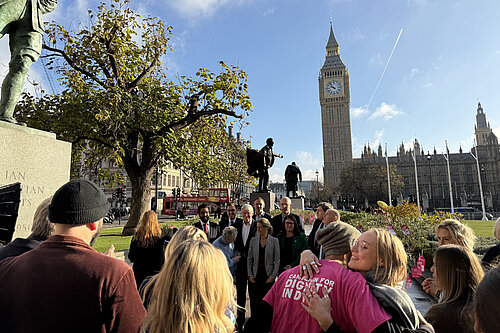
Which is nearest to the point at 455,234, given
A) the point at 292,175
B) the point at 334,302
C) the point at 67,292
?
the point at 334,302

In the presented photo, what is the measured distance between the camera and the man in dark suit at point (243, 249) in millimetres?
5282

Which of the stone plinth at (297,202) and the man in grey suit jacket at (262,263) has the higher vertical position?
the stone plinth at (297,202)

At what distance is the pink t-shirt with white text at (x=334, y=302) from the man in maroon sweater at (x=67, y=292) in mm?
1024

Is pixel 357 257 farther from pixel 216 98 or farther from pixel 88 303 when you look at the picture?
pixel 216 98

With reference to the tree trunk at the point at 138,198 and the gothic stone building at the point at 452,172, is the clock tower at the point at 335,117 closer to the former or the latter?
the gothic stone building at the point at 452,172

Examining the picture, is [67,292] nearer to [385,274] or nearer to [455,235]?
[385,274]

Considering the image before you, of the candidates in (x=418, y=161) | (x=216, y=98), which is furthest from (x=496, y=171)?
(x=216, y=98)

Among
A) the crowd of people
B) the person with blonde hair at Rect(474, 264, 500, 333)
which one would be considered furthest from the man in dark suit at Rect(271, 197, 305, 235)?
the person with blonde hair at Rect(474, 264, 500, 333)

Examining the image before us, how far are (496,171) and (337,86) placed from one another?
54892 millimetres

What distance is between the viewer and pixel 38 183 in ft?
14.8

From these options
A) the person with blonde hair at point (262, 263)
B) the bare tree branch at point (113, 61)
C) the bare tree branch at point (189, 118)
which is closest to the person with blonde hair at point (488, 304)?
the person with blonde hair at point (262, 263)

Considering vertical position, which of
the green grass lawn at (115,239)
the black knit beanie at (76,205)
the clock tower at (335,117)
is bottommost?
the green grass lawn at (115,239)

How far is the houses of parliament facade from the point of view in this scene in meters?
94.1

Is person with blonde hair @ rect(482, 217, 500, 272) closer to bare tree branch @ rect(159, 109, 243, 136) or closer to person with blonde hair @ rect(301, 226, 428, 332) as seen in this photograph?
person with blonde hair @ rect(301, 226, 428, 332)
